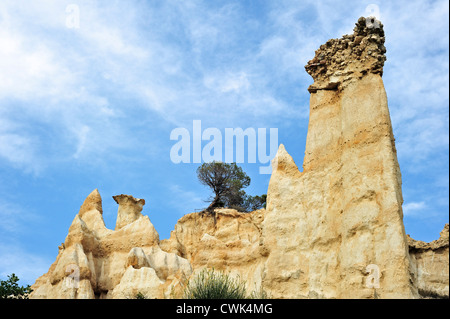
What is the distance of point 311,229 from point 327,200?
3.42 feet

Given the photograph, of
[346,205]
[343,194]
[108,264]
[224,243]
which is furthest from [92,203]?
[346,205]

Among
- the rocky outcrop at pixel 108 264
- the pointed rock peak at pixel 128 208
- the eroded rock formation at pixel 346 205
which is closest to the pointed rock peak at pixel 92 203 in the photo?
the rocky outcrop at pixel 108 264

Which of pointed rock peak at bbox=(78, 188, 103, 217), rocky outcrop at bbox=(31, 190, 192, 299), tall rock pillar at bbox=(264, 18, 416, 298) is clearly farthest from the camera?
pointed rock peak at bbox=(78, 188, 103, 217)

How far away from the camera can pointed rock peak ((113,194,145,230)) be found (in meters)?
37.4

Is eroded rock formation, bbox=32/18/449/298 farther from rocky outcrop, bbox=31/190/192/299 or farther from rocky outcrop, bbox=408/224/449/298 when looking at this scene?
rocky outcrop, bbox=31/190/192/299

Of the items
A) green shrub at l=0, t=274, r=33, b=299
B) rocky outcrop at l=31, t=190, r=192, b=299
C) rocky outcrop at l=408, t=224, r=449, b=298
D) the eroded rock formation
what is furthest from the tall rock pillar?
green shrub at l=0, t=274, r=33, b=299

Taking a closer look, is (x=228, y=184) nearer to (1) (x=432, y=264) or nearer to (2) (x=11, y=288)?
(2) (x=11, y=288)

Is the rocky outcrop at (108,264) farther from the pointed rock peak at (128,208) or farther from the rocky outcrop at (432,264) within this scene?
the rocky outcrop at (432,264)

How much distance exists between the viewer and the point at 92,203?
36.5 meters

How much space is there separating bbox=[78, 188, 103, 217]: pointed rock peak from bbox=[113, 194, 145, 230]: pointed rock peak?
62.6 inches

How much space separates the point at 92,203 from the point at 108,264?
6172 mm

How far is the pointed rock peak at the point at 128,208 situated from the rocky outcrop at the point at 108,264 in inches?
85.0

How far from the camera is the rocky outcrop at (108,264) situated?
26.9 m
